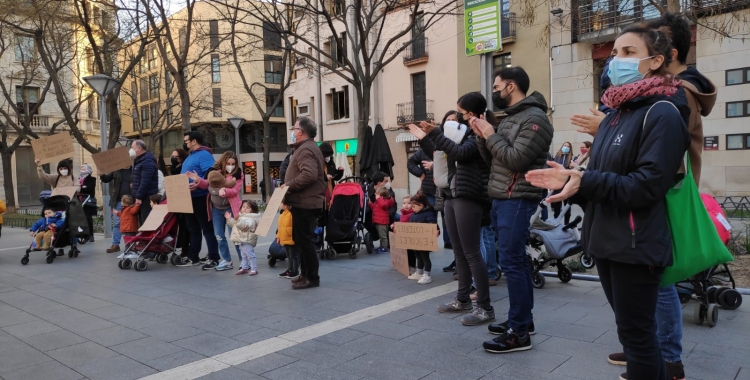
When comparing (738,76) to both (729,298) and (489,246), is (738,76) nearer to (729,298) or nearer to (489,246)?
(489,246)

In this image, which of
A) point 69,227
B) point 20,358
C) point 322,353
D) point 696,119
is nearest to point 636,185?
point 696,119

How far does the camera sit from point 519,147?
12.8 feet

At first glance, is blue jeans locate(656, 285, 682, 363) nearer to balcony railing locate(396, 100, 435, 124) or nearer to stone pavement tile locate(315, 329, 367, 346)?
stone pavement tile locate(315, 329, 367, 346)

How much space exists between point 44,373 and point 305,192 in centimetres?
320

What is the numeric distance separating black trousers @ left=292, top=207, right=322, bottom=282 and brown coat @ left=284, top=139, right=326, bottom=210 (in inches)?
3.8

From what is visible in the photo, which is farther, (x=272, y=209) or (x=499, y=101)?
(x=272, y=209)

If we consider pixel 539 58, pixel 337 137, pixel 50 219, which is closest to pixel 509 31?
pixel 539 58

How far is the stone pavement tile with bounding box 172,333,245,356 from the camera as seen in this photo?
4382mm

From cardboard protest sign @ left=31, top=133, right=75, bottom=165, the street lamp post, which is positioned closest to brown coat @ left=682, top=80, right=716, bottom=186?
cardboard protest sign @ left=31, top=133, right=75, bottom=165

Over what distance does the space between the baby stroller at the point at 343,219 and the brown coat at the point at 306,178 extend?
2.22 meters

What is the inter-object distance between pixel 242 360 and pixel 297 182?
2.59 metres

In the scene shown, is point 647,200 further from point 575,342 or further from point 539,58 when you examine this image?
point 539,58

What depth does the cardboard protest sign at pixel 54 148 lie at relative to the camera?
10.4 metres

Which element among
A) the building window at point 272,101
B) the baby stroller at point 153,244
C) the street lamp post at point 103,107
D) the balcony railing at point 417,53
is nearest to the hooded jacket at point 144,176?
the baby stroller at point 153,244
